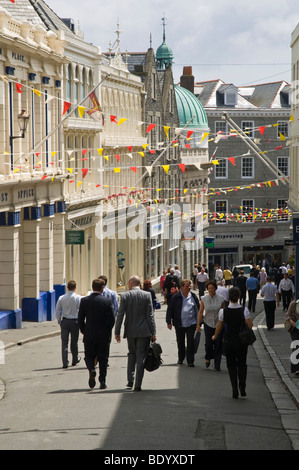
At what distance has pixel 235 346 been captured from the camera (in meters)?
13.2

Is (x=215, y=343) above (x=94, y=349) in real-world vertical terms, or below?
below

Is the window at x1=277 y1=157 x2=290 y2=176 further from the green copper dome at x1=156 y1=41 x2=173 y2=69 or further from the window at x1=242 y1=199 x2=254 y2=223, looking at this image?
the green copper dome at x1=156 y1=41 x2=173 y2=69

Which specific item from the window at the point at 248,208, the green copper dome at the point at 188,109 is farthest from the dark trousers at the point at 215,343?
the window at the point at 248,208

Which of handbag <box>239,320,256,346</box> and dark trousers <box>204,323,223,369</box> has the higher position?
handbag <box>239,320,256,346</box>

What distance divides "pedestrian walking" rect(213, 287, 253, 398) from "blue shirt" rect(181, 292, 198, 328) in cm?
298

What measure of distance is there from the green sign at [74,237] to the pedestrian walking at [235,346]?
1870cm

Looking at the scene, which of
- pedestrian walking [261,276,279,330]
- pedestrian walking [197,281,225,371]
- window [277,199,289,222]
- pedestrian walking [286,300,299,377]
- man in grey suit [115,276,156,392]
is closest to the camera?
man in grey suit [115,276,156,392]

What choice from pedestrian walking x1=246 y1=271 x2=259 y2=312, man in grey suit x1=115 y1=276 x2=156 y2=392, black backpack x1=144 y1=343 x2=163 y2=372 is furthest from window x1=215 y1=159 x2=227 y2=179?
black backpack x1=144 y1=343 x2=163 y2=372

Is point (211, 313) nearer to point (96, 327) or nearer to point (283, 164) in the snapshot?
point (96, 327)

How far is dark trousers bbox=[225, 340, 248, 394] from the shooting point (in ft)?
43.5

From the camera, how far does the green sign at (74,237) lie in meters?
32.0

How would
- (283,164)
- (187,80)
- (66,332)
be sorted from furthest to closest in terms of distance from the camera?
(283,164) → (187,80) → (66,332)

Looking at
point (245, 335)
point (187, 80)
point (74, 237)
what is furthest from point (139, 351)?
point (187, 80)

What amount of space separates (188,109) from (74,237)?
32.4m
